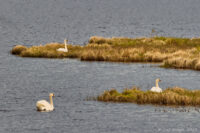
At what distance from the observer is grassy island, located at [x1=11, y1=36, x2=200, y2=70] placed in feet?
208

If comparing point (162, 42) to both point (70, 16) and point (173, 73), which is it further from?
point (70, 16)

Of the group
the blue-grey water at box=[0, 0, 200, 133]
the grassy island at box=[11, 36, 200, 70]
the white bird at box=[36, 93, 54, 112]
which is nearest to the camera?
the blue-grey water at box=[0, 0, 200, 133]

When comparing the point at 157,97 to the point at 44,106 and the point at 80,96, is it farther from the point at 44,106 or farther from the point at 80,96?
the point at 44,106

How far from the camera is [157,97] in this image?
43.3 m

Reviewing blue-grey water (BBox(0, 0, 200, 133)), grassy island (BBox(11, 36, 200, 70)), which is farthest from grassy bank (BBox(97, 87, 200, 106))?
grassy island (BBox(11, 36, 200, 70))

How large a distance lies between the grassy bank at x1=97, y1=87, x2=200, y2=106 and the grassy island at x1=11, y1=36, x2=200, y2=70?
53.5ft

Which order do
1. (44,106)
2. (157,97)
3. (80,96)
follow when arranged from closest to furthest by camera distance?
(44,106) < (157,97) < (80,96)

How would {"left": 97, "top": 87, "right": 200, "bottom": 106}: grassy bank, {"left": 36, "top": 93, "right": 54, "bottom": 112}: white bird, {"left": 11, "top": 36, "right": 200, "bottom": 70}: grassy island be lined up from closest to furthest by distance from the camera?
{"left": 36, "top": 93, "right": 54, "bottom": 112}: white bird, {"left": 97, "top": 87, "right": 200, "bottom": 106}: grassy bank, {"left": 11, "top": 36, "right": 200, "bottom": 70}: grassy island

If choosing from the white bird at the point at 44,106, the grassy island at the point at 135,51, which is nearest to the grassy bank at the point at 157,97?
the white bird at the point at 44,106

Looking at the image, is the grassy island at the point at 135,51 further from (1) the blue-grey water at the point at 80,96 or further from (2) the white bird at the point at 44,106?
(2) the white bird at the point at 44,106

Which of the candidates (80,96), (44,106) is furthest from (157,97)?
(44,106)

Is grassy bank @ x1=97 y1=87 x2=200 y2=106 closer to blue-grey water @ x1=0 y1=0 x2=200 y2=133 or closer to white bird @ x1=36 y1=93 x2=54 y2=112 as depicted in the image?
blue-grey water @ x1=0 y1=0 x2=200 y2=133

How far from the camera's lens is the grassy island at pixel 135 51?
208 feet

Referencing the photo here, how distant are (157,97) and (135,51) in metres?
25.3
